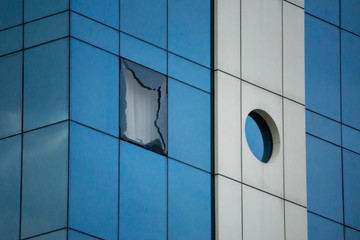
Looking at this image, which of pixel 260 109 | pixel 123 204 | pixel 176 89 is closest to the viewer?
pixel 123 204

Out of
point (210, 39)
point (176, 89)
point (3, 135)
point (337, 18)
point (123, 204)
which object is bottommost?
point (123, 204)

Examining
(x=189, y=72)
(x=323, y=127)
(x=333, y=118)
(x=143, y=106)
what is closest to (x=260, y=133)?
(x=323, y=127)

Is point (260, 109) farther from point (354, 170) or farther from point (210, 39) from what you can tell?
point (354, 170)

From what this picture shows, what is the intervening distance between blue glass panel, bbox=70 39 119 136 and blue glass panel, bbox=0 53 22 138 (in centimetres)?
218

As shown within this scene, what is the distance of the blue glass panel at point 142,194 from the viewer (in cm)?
3372

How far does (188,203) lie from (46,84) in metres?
6.41

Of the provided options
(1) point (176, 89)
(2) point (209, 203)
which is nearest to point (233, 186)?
(2) point (209, 203)

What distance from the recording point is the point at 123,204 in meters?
33.6

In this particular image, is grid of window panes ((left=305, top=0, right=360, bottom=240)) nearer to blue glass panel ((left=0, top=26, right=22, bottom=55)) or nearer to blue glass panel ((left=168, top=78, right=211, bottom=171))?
blue glass panel ((left=168, top=78, right=211, bottom=171))

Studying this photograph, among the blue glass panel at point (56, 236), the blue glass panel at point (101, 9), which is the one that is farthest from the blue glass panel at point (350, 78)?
the blue glass panel at point (56, 236)

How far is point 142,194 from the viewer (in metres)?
34.3

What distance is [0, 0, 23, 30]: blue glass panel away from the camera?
35188 mm

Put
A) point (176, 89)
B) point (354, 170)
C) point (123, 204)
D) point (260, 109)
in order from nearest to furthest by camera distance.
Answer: point (123, 204)
point (176, 89)
point (260, 109)
point (354, 170)

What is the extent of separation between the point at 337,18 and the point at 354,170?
6325mm
